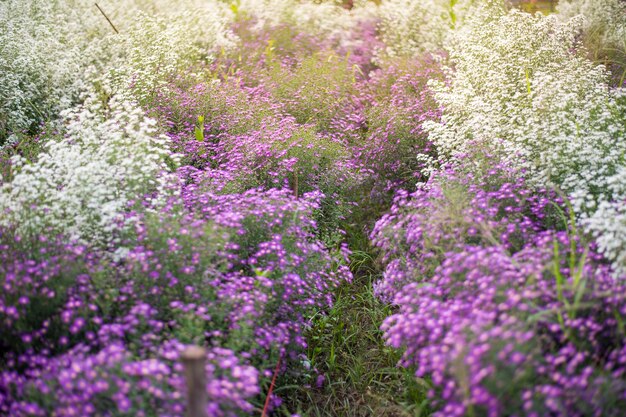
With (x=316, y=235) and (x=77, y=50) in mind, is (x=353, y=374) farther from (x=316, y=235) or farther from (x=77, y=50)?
(x=77, y=50)

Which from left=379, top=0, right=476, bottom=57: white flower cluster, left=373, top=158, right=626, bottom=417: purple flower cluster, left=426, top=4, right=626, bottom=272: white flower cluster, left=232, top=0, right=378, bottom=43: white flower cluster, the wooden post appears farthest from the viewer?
left=232, top=0, right=378, bottom=43: white flower cluster

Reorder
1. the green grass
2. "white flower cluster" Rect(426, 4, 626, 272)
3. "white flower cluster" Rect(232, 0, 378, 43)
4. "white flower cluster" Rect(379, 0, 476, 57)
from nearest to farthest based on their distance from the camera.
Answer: the green grass
"white flower cluster" Rect(426, 4, 626, 272)
"white flower cluster" Rect(379, 0, 476, 57)
"white flower cluster" Rect(232, 0, 378, 43)

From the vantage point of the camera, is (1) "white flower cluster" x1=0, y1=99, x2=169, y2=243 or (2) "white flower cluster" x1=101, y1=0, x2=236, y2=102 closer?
(1) "white flower cluster" x1=0, y1=99, x2=169, y2=243

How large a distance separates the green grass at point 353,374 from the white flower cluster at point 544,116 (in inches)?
61.1

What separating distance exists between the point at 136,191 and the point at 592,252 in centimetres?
314

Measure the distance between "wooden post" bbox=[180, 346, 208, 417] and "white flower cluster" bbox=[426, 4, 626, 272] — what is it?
93.5 inches

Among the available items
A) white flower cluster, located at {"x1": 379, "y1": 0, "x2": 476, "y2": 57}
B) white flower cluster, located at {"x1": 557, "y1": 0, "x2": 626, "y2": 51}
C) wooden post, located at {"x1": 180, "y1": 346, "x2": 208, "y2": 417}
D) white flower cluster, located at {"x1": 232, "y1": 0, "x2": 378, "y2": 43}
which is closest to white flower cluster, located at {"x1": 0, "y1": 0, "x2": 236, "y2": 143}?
white flower cluster, located at {"x1": 232, "y1": 0, "x2": 378, "y2": 43}

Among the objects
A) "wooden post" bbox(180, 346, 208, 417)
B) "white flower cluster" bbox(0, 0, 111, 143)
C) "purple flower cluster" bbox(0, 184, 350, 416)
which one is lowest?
"purple flower cluster" bbox(0, 184, 350, 416)

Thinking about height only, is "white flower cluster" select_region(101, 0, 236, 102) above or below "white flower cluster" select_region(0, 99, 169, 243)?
above

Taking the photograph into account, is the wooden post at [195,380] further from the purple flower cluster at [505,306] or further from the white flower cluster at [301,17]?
the white flower cluster at [301,17]

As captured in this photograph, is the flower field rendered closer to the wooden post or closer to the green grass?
the green grass

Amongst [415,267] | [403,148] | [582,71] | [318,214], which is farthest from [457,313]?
[582,71]

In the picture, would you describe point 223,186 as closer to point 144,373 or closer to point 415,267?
point 415,267

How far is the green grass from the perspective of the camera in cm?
353
